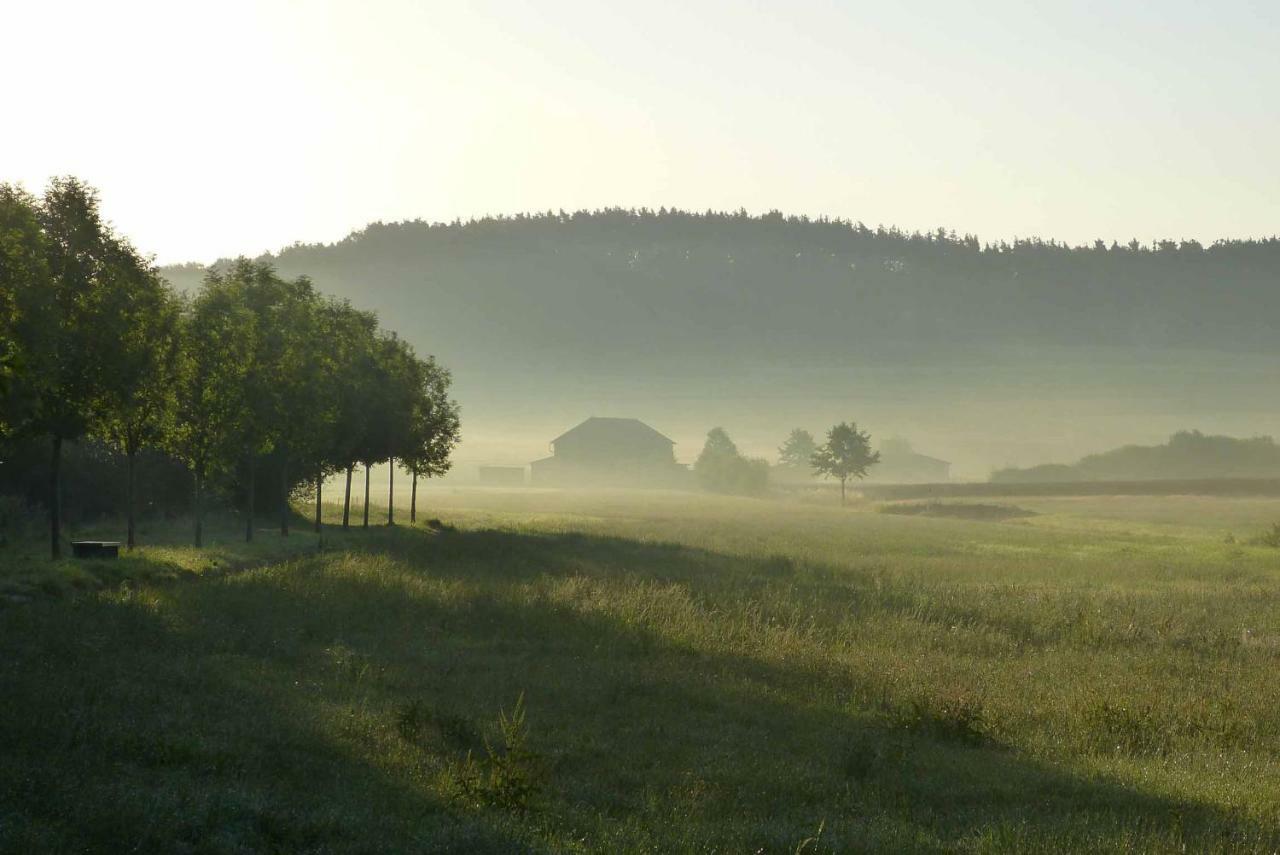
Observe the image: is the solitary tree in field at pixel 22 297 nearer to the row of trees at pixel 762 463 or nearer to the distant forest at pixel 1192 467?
the row of trees at pixel 762 463

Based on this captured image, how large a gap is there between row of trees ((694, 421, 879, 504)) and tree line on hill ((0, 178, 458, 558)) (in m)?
88.9

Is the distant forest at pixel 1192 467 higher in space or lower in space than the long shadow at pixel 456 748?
higher

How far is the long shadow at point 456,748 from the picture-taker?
1080 cm

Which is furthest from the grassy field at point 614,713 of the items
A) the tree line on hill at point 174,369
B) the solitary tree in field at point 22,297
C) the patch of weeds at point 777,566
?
the patch of weeds at point 777,566

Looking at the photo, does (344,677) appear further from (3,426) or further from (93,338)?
(93,338)

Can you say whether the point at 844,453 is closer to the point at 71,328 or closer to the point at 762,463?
the point at 762,463

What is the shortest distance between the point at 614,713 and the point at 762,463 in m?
158

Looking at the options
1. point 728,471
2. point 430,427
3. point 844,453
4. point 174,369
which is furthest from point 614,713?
point 728,471

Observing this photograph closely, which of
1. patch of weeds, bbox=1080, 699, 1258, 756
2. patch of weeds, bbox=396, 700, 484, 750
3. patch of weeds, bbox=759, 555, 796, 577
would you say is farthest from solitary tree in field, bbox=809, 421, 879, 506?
patch of weeds, bbox=396, 700, 484, 750

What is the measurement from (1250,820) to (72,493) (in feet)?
160

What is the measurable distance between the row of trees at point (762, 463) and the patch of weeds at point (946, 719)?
126899 millimetres

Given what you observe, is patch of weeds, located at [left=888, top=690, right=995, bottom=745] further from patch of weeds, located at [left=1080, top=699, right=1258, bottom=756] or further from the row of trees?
the row of trees

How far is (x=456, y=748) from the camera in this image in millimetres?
14766

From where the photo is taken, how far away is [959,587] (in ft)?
130
